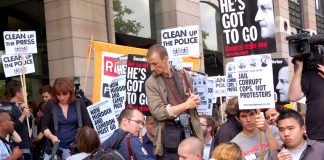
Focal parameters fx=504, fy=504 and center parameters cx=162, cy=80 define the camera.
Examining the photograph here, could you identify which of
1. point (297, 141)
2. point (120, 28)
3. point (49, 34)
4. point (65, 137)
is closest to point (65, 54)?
point (49, 34)

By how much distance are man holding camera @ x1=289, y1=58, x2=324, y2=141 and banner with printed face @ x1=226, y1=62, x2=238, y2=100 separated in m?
3.25

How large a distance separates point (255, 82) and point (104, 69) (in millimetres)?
3360

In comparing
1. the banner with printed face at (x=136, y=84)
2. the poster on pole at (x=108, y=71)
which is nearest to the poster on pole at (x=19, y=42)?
the poster on pole at (x=108, y=71)

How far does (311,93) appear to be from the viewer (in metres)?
4.79

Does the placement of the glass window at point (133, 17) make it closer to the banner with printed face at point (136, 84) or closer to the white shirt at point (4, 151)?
the banner with printed face at point (136, 84)

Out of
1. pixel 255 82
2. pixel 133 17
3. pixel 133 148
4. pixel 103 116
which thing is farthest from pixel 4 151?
pixel 133 17

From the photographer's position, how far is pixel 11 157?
6059mm

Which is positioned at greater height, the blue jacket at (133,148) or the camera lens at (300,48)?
the camera lens at (300,48)

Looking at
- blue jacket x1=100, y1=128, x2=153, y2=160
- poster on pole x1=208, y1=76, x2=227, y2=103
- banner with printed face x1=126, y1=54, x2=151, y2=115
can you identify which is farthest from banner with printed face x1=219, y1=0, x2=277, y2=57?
poster on pole x1=208, y1=76, x2=227, y2=103

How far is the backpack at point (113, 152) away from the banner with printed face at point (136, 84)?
2.39m

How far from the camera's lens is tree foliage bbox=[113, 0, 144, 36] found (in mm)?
13508

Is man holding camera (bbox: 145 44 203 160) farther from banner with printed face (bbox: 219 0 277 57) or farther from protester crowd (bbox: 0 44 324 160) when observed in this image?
banner with printed face (bbox: 219 0 277 57)

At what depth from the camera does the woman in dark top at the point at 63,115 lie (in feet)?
21.0

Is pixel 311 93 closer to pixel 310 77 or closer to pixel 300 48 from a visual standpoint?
pixel 310 77
